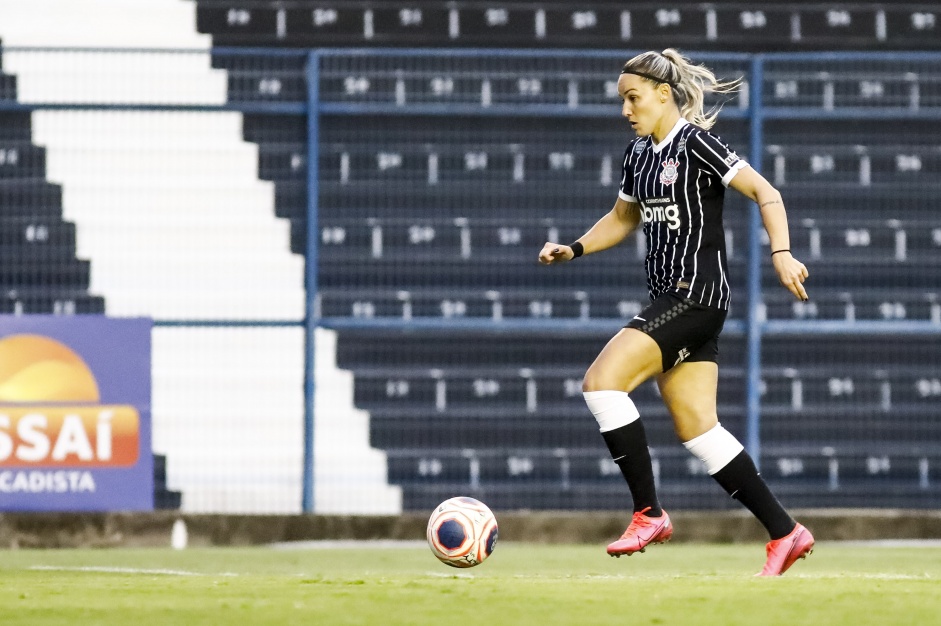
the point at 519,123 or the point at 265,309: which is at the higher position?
the point at 519,123

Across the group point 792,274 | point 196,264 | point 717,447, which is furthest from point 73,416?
point 792,274

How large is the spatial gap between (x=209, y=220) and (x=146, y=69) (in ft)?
2.90

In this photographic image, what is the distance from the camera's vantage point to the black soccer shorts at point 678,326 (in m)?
6.93

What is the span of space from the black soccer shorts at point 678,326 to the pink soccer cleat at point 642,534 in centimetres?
52


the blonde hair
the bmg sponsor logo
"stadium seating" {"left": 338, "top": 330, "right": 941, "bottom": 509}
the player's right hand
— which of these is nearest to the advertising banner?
the bmg sponsor logo

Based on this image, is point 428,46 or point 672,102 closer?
point 672,102

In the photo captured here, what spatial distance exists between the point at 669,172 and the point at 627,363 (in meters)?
0.70

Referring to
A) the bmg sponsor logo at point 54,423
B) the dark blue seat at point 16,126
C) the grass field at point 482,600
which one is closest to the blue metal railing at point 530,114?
the dark blue seat at point 16,126

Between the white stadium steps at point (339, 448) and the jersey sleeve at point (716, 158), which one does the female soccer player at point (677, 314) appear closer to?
the jersey sleeve at point (716, 158)

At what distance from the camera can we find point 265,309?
10.9 metres

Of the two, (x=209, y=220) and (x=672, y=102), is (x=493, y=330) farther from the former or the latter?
(x=672, y=102)

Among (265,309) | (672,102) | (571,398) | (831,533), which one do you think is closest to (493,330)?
(571,398)

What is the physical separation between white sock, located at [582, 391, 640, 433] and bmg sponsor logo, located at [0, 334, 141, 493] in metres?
4.19

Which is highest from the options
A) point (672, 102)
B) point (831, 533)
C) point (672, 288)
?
point (672, 102)
